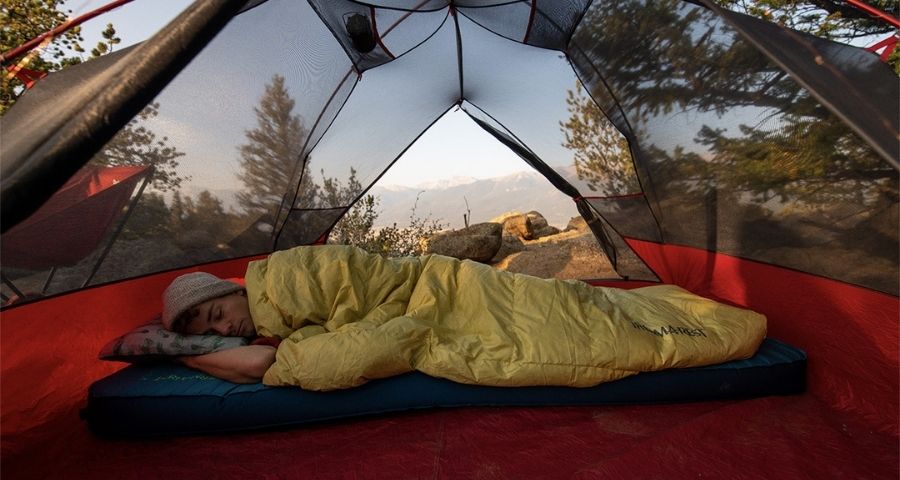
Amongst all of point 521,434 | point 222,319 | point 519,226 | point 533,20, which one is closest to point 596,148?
point 533,20

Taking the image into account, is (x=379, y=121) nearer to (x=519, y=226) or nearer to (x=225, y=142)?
(x=225, y=142)

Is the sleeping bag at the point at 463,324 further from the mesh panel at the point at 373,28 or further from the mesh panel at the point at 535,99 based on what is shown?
the mesh panel at the point at 373,28

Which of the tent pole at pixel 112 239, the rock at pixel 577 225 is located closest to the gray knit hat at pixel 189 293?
the tent pole at pixel 112 239

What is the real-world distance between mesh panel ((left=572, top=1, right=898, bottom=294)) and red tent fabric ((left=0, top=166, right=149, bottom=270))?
2.19 m

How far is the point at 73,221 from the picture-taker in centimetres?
143

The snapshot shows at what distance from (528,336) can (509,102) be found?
190cm

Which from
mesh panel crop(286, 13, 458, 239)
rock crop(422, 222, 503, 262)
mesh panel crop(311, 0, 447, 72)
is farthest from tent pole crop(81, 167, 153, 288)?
rock crop(422, 222, 503, 262)

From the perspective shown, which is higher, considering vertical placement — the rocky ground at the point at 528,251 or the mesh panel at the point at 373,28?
the mesh panel at the point at 373,28

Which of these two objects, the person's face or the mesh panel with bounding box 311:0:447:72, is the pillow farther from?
the mesh panel with bounding box 311:0:447:72

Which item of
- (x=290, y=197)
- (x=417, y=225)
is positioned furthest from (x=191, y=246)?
(x=417, y=225)

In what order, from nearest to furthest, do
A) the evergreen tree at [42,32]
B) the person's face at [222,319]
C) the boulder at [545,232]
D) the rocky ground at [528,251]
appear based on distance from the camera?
1. the person's face at [222,319]
2. the evergreen tree at [42,32]
3. the rocky ground at [528,251]
4. the boulder at [545,232]

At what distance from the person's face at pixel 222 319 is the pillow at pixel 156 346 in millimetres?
70

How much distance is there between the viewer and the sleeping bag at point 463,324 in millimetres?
1450

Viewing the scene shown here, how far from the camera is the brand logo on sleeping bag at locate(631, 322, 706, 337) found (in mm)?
1603
